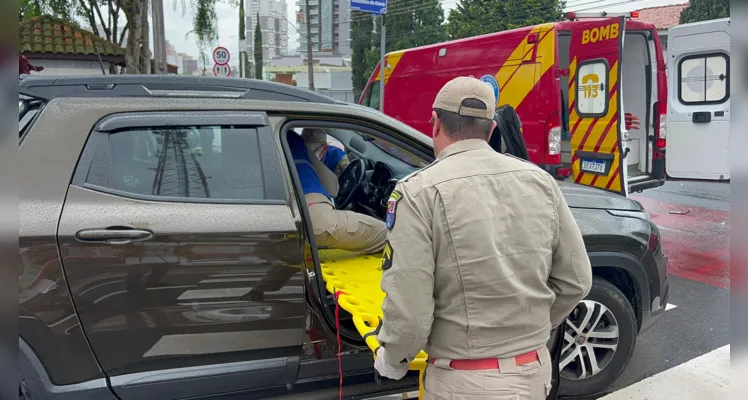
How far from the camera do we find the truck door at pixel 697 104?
770 cm

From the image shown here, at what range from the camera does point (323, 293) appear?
2689 millimetres

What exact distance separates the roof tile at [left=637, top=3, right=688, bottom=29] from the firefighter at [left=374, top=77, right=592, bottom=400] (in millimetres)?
30997

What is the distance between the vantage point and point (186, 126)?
8.43 ft

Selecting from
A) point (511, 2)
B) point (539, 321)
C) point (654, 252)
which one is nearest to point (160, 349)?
point (539, 321)

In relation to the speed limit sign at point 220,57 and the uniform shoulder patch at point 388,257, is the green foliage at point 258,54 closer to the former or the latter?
the speed limit sign at point 220,57

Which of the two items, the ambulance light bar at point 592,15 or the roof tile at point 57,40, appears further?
the roof tile at point 57,40

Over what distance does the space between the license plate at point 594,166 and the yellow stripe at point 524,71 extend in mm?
1241

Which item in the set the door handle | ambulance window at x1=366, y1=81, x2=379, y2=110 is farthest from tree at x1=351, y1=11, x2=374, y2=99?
the door handle

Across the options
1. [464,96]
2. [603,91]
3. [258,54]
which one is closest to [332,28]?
[258,54]

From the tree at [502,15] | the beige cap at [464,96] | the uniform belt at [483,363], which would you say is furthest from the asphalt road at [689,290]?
the tree at [502,15]

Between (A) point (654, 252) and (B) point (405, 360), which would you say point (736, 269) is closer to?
(B) point (405, 360)

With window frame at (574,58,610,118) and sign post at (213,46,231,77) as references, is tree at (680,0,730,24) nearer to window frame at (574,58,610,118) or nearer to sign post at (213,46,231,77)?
window frame at (574,58,610,118)

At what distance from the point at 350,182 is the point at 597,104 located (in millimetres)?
4720

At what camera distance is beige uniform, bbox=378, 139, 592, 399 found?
173 cm
